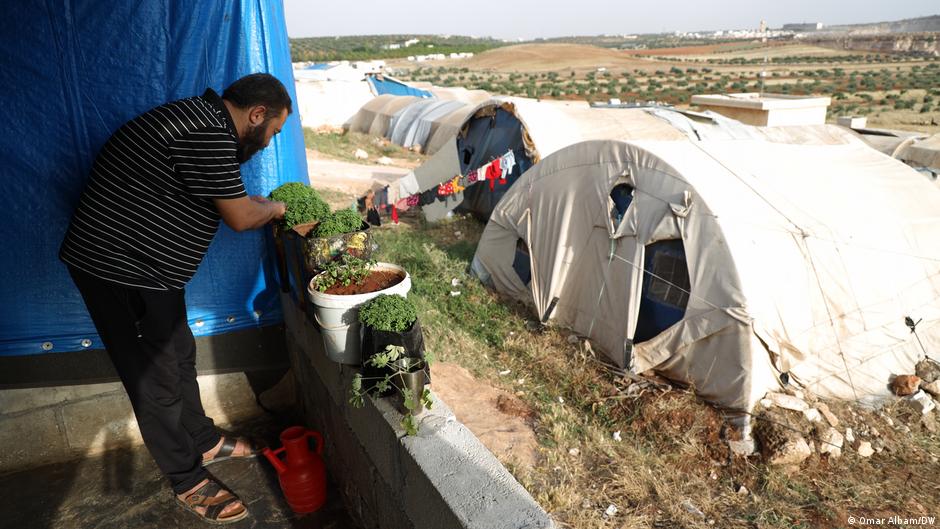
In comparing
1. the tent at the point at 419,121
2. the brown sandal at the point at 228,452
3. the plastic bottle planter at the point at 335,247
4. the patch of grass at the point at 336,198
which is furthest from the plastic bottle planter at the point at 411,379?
the tent at the point at 419,121

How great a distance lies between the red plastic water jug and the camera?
3.63 meters

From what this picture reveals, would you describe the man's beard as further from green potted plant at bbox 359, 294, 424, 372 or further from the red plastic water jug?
the red plastic water jug

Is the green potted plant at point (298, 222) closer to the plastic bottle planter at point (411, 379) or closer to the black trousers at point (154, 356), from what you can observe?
the black trousers at point (154, 356)

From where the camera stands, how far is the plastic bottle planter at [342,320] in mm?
3078

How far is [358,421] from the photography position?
3209 mm

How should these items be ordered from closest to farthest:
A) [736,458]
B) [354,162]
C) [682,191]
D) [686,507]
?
[686,507], [736,458], [682,191], [354,162]

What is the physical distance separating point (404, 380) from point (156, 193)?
1466mm

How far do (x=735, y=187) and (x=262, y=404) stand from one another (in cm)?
452

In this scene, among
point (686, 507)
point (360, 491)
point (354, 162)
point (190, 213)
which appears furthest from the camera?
point (354, 162)

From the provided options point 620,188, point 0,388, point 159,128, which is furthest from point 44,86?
point 620,188

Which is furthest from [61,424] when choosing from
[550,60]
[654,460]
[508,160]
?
[550,60]

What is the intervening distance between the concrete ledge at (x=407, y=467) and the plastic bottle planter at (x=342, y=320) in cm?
13

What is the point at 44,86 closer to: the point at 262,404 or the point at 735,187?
the point at 262,404

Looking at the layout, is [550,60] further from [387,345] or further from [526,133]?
[387,345]
